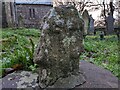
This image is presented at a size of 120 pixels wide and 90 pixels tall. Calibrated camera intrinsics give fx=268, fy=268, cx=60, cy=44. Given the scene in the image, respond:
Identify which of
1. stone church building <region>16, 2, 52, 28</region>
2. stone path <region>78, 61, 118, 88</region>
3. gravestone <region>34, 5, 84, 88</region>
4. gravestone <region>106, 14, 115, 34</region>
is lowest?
stone path <region>78, 61, 118, 88</region>

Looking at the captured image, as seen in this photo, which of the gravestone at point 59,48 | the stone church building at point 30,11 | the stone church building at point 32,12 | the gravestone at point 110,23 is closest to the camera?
the gravestone at point 59,48

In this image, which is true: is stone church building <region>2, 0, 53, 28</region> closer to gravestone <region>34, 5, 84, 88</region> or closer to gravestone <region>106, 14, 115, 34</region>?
gravestone <region>106, 14, 115, 34</region>

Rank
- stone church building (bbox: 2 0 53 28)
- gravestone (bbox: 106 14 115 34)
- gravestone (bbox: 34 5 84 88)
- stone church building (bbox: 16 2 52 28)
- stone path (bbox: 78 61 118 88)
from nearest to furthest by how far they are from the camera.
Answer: gravestone (bbox: 34 5 84 88)
stone path (bbox: 78 61 118 88)
gravestone (bbox: 106 14 115 34)
stone church building (bbox: 2 0 53 28)
stone church building (bbox: 16 2 52 28)

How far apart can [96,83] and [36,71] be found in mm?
863

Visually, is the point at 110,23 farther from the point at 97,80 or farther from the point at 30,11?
the point at 97,80

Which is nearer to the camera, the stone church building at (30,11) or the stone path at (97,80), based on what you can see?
the stone path at (97,80)

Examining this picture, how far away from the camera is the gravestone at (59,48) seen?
3219mm

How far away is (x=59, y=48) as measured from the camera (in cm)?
325

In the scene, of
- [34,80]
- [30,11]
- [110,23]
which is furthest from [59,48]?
[30,11]

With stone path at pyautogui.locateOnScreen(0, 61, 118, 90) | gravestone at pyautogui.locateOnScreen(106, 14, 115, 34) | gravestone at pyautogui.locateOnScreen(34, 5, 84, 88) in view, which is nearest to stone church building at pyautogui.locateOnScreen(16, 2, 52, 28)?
gravestone at pyautogui.locateOnScreen(106, 14, 115, 34)

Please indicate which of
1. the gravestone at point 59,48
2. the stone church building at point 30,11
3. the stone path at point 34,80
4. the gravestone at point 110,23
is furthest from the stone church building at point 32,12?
the gravestone at point 59,48

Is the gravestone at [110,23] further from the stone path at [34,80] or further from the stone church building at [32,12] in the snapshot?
the stone path at [34,80]

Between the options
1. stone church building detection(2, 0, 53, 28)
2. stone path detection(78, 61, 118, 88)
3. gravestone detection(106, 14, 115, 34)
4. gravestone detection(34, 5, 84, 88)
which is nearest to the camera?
gravestone detection(34, 5, 84, 88)

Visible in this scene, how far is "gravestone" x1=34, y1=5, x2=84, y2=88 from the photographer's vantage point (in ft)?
10.6
